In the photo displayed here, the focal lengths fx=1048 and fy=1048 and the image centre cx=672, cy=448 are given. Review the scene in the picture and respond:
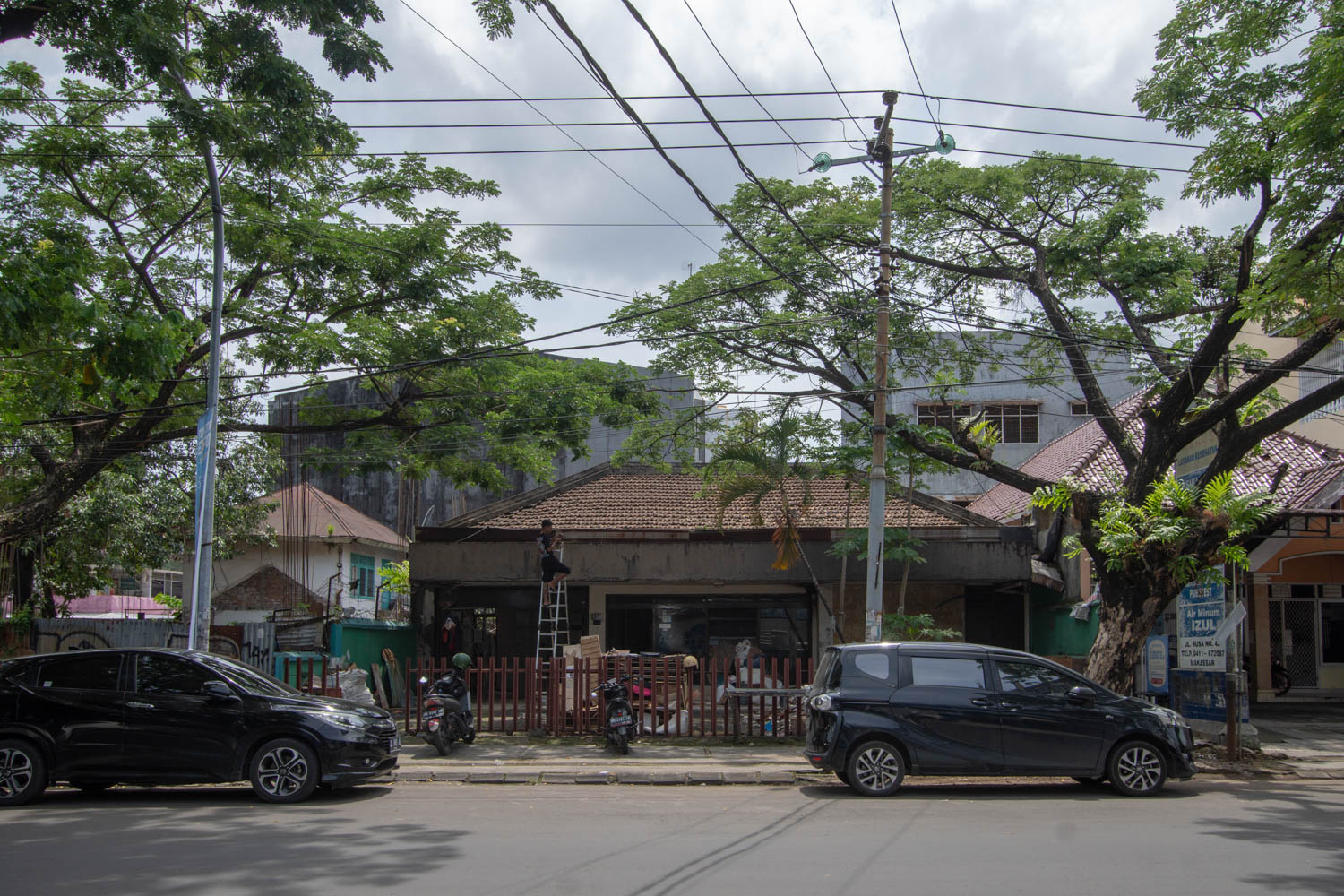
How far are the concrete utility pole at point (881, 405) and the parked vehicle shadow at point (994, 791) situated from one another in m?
2.26

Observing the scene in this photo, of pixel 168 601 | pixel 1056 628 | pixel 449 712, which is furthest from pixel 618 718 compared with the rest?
pixel 168 601

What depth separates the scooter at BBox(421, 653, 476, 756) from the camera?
44.8ft

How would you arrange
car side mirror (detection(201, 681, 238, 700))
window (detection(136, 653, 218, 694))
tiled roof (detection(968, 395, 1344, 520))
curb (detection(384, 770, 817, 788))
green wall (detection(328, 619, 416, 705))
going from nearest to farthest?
car side mirror (detection(201, 681, 238, 700))
window (detection(136, 653, 218, 694))
curb (detection(384, 770, 817, 788))
tiled roof (detection(968, 395, 1344, 520))
green wall (detection(328, 619, 416, 705))

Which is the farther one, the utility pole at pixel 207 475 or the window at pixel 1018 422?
the window at pixel 1018 422

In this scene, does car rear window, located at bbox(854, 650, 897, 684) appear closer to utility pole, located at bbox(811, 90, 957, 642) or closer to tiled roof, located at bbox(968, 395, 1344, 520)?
utility pole, located at bbox(811, 90, 957, 642)

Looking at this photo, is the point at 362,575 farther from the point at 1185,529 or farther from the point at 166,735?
the point at 1185,529

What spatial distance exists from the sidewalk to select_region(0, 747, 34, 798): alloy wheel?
3.76 meters

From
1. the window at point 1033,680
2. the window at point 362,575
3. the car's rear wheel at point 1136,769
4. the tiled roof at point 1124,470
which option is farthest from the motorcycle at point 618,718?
the window at point 362,575

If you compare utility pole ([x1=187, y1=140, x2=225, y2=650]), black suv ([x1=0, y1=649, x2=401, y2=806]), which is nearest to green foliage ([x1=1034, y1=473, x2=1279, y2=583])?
black suv ([x1=0, y1=649, x2=401, y2=806])

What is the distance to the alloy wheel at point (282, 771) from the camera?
1020 centimetres

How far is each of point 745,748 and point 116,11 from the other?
1135 centimetres

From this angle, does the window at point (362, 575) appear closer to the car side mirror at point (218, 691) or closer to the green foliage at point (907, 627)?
the green foliage at point (907, 627)

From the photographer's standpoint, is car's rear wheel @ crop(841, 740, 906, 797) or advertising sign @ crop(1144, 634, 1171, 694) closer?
car's rear wheel @ crop(841, 740, 906, 797)

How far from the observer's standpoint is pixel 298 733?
10.3 metres
